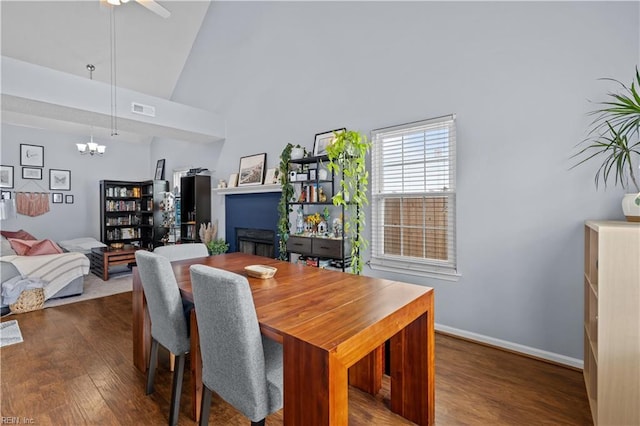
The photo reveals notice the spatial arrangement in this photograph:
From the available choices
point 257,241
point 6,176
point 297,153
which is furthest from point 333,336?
point 6,176

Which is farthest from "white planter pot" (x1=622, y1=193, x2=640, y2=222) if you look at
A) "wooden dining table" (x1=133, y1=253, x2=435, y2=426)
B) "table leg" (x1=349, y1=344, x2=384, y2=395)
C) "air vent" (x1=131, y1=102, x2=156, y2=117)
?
"air vent" (x1=131, y1=102, x2=156, y2=117)

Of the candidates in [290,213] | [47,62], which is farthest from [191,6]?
[290,213]

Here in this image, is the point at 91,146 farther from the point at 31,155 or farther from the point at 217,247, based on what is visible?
A: the point at 217,247

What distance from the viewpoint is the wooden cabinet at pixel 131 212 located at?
6707mm

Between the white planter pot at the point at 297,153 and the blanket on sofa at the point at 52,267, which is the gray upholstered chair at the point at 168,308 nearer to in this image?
the white planter pot at the point at 297,153

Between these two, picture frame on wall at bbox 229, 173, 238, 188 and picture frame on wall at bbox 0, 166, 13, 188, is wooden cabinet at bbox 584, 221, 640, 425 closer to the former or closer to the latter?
picture frame on wall at bbox 229, 173, 238, 188

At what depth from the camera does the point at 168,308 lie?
1.70 metres

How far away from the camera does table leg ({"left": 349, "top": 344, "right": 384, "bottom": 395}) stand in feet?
6.77

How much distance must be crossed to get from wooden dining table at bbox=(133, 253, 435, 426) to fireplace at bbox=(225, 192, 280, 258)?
2.15 metres

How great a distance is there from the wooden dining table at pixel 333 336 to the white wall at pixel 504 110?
1.33 metres

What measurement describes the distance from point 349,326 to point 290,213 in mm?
3096

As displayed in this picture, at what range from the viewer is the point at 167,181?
687 cm

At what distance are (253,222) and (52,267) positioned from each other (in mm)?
2633

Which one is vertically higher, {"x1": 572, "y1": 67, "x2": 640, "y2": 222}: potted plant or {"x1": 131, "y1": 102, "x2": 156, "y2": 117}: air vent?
{"x1": 131, "y1": 102, "x2": 156, "y2": 117}: air vent
